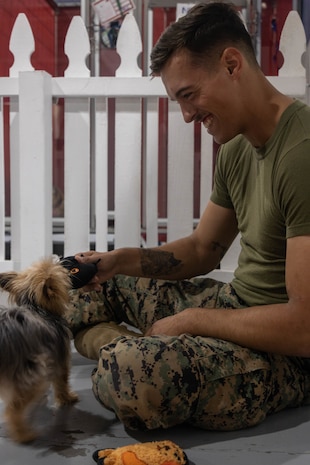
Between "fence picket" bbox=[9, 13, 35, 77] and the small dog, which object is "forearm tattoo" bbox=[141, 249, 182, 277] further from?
"fence picket" bbox=[9, 13, 35, 77]

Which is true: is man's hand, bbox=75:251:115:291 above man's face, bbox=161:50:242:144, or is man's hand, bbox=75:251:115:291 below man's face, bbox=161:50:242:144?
below

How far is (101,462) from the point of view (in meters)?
1.58

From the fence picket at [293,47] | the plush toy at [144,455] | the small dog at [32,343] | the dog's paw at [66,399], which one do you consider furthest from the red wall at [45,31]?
the plush toy at [144,455]

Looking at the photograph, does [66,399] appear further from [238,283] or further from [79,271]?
[238,283]

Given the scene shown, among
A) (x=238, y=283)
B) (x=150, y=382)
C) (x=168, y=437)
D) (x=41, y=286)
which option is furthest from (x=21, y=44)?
(x=168, y=437)


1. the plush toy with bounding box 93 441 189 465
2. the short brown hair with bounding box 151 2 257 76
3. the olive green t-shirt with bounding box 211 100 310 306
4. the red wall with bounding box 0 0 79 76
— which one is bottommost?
the plush toy with bounding box 93 441 189 465

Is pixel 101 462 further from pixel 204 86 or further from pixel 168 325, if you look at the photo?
pixel 204 86

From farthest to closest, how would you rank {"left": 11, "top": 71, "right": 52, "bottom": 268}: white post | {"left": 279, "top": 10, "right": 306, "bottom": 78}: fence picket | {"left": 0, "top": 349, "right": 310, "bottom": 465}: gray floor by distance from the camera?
{"left": 11, "top": 71, "right": 52, "bottom": 268}: white post < {"left": 279, "top": 10, "right": 306, "bottom": 78}: fence picket < {"left": 0, "top": 349, "right": 310, "bottom": 465}: gray floor

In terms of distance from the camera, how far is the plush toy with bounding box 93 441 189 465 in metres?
1.55

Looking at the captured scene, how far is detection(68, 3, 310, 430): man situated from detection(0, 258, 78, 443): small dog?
20 centimetres

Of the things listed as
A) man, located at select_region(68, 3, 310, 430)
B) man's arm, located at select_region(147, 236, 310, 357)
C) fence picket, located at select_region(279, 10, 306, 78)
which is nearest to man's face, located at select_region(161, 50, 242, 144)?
man, located at select_region(68, 3, 310, 430)

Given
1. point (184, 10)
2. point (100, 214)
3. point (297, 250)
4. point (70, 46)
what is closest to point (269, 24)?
point (184, 10)

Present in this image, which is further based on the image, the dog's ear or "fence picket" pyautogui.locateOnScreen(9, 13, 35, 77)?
"fence picket" pyautogui.locateOnScreen(9, 13, 35, 77)

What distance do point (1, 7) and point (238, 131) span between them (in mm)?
3648
